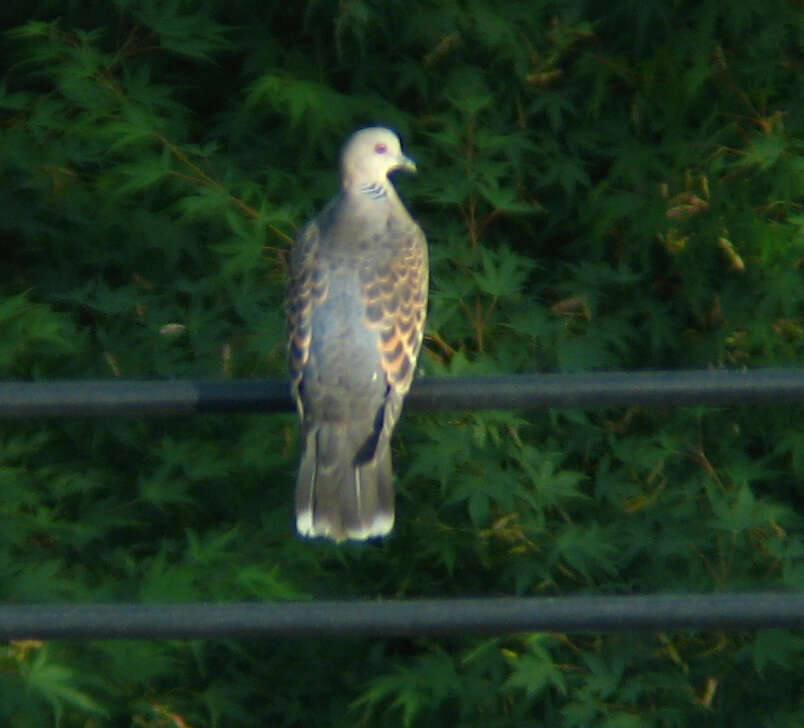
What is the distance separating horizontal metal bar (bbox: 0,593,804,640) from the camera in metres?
1.71

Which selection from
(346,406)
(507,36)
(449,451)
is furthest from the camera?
(507,36)

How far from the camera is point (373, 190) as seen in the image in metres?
3.43

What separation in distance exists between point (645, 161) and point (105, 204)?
1.29 m

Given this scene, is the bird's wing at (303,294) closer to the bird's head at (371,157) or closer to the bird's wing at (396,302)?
the bird's wing at (396,302)

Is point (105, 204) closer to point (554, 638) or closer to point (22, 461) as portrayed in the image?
point (22, 461)

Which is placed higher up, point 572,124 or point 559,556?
point 572,124

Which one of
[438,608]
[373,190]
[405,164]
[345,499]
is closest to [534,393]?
[438,608]

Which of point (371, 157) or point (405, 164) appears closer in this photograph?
point (371, 157)

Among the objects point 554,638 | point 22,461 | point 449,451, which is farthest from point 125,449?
point 554,638

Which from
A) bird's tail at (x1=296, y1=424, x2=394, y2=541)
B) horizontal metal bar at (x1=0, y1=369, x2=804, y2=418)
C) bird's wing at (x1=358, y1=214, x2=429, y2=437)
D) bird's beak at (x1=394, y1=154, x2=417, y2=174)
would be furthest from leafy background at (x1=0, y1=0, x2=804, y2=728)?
horizontal metal bar at (x1=0, y1=369, x2=804, y2=418)

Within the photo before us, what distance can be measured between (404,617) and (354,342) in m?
1.27

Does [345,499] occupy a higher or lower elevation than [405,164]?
higher

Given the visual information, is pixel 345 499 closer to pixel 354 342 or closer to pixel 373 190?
pixel 354 342

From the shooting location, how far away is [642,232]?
13.0 feet
